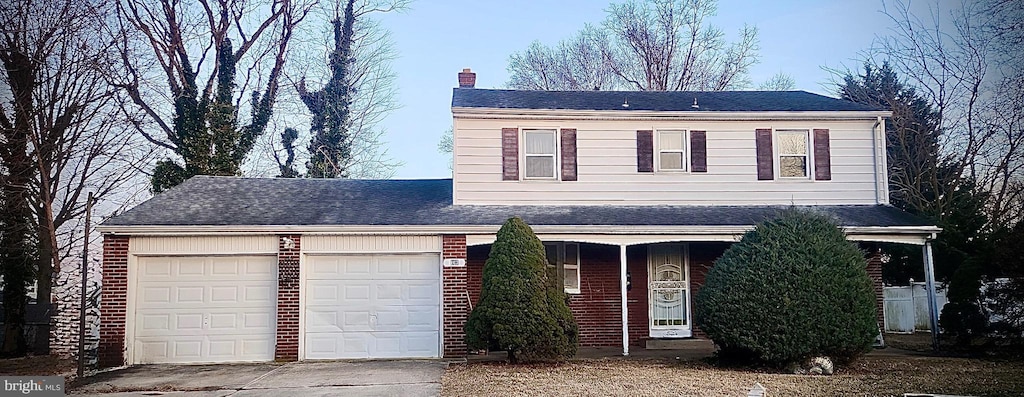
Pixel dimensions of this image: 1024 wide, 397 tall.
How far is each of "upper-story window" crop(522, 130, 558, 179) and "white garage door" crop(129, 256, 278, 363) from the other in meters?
5.28

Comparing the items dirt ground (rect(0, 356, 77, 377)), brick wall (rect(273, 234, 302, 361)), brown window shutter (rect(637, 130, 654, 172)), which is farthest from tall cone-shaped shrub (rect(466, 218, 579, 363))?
dirt ground (rect(0, 356, 77, 377))

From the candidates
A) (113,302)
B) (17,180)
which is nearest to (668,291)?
(113,302)

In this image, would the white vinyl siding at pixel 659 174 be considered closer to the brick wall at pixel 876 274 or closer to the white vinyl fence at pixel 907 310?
the brick wall at pixel 876 274

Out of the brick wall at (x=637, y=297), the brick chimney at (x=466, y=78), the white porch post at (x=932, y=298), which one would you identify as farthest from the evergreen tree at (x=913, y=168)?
the brick chimney at (x=466, y=78)

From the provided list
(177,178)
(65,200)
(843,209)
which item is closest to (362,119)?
(177,178)

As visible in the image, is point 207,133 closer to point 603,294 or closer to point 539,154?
point 539,154

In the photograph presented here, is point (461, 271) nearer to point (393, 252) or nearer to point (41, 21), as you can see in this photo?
point (393, 252)

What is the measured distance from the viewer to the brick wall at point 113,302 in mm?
12727

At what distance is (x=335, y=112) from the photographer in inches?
1048

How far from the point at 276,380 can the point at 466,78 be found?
934 cm

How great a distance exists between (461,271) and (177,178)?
11636mm

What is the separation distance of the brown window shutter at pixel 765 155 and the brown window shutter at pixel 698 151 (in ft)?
3.59

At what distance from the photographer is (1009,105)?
59.3ft

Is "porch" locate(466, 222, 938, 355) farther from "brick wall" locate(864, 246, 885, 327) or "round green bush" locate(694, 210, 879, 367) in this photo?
"round green bush" locate(694, 210, 879, 367)
